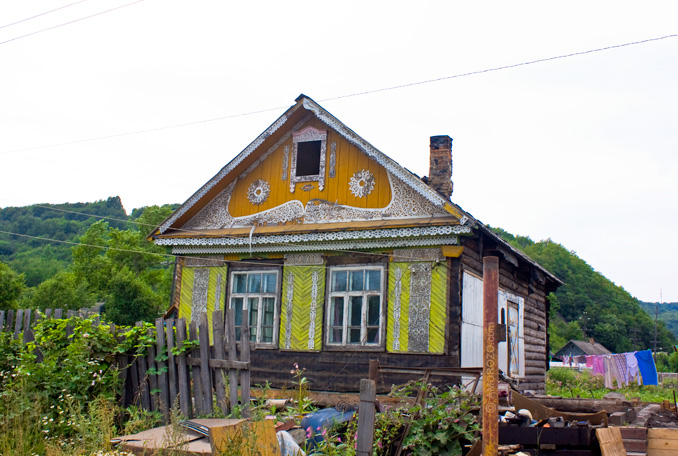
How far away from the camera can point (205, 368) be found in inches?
288

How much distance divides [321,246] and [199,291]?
3.06m

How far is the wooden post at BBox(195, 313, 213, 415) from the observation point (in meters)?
7.25

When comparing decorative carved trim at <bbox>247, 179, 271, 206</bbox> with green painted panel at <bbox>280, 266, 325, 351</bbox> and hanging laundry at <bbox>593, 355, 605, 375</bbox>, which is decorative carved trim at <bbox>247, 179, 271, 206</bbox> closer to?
green painted panel at <bbox>280, 266, 325, 351</bbox>

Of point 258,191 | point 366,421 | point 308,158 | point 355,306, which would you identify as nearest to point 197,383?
point 366,421

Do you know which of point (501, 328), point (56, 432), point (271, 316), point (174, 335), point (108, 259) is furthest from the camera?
point (108, 259)

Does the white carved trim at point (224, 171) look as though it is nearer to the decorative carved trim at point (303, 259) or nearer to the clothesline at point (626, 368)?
the decorative carved trim at point (303, 259)

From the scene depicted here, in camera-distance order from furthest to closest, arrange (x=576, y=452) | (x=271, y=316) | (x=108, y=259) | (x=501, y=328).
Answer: (x=108, y=259)
(x=271, y=316)
(x=576, y=452)
(x=501, y=328)

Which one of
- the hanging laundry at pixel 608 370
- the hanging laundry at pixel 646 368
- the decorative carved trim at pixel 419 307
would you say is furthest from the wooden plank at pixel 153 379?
the hanging laundry at pixel 608 370

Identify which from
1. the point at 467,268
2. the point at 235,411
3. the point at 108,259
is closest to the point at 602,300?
the point at 108,259

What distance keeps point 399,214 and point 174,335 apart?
16.8ft

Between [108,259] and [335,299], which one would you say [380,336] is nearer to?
[335,299]

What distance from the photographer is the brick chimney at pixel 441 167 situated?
1241 centimetres

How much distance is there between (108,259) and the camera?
161 feet

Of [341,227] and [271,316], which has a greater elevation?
[341,227]
